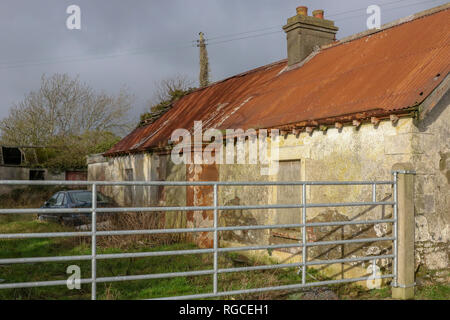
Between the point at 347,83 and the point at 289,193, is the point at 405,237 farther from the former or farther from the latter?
the point at 347,83

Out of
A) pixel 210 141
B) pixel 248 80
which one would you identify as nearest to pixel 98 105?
A: pixel 248 80

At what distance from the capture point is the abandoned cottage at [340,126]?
275 inches

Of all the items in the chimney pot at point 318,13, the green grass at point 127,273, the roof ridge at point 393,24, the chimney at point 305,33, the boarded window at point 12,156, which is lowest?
the green grass at point 127,273

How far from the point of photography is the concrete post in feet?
19.9

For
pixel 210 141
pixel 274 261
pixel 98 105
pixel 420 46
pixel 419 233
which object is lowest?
pixel 274 261

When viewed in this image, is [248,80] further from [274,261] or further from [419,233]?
[419,233]

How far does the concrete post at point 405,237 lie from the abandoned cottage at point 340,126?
0.84 m

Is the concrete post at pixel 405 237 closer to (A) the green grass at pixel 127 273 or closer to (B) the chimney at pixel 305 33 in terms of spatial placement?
(A) the green grass at pixel 127 273

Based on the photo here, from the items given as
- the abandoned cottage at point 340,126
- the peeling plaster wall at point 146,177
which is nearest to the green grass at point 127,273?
the abandoned cottage at point 340,126

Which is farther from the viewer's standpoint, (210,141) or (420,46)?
(210,141)

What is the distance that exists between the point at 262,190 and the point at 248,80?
5.64m
